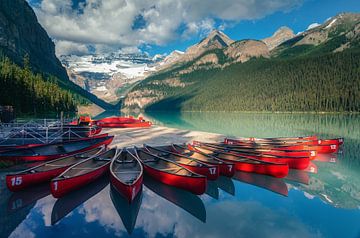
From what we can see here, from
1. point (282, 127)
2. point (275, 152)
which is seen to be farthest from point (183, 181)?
point (282, 127)

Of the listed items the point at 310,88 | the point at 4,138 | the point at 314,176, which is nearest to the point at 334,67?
the point at 310,88

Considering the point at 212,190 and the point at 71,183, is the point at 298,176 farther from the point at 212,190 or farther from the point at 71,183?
the point at 71,183

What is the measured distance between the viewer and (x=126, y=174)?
16922 millimetres

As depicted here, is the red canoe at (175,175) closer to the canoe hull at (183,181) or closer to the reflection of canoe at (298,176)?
the canoe hull at (183,181)

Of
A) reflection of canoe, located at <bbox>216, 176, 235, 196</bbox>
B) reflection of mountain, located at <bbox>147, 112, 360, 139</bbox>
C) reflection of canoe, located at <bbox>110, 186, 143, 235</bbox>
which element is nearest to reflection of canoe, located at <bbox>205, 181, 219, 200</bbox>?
A: reflection of canoe, located at <bbox>216, 176, 235, 196</bbox>

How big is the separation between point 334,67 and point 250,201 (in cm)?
18778

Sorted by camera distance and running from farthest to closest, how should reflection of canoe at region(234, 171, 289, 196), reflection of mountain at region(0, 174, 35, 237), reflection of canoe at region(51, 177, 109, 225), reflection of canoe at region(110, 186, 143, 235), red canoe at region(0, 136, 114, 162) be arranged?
red canoe at region(0, 136, 114, 162), reflection of canoe at region(234, 171, 289, 196), reflection of canoe at region(51, 177, 109, 225), reflection of canoe at region(110, 186, 143, 235), reflection of mountain at region(0, 174, 35, 237)

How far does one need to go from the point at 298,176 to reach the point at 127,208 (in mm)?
13908

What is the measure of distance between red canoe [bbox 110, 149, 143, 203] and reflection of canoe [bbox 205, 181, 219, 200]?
14.4ft

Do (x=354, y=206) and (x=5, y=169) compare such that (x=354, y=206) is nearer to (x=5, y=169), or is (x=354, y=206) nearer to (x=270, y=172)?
(x=270, y=172)

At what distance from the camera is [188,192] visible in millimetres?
15523

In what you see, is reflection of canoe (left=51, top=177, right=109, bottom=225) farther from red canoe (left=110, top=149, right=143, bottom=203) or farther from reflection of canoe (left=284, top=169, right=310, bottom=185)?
reflection of canoe (left=284, top=169, right=310, bottom=185)

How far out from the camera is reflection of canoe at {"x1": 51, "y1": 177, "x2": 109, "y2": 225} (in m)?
12.8

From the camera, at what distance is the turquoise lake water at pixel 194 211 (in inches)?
450
